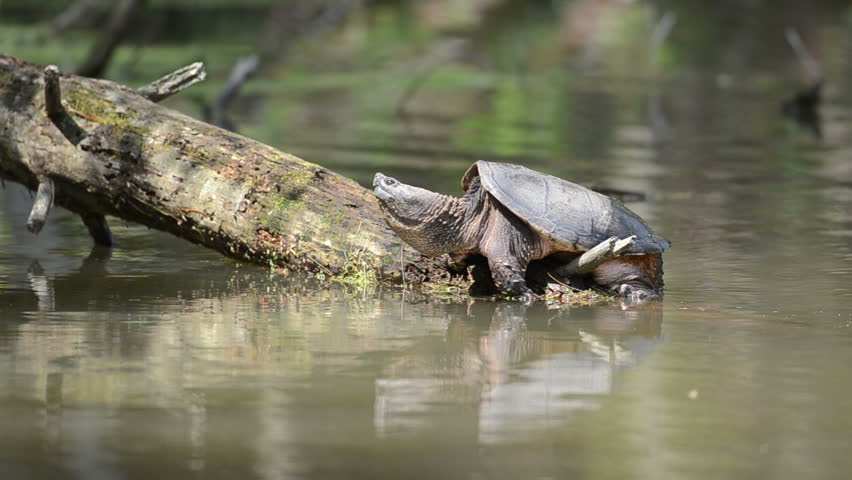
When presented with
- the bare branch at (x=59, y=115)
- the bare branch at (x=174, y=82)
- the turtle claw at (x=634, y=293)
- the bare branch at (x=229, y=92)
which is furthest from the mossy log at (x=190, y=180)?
the bare branch at (x=229, y=92)

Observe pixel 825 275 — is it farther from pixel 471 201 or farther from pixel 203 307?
pixel 203 307

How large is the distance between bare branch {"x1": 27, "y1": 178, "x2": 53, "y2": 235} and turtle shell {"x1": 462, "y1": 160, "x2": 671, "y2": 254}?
2.75 m

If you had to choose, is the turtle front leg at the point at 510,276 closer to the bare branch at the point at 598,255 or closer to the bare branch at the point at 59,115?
the bare branch at the point at 598,255

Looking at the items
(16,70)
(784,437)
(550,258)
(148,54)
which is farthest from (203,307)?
(148,54)

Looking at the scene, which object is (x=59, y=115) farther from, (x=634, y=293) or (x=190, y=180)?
(x=634, y=293)

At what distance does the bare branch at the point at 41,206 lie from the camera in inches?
311

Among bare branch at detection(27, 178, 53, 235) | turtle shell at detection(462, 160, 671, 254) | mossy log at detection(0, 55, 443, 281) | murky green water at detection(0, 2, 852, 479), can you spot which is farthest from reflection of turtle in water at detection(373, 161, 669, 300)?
bare branch at detection(27, 178, 53, 235)

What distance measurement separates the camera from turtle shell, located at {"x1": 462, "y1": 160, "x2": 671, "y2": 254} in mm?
6730

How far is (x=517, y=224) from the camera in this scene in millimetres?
6855

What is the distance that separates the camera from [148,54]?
23.2 m

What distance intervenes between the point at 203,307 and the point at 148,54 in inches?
686

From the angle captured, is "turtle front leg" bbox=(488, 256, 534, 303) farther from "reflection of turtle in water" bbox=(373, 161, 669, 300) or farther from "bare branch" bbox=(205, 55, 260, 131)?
"bare branch" bbox=(205, 55, 260, 131)

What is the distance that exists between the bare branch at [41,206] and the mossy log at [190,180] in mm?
68

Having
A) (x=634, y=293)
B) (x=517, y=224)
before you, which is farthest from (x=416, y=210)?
(x=634, y=293)
